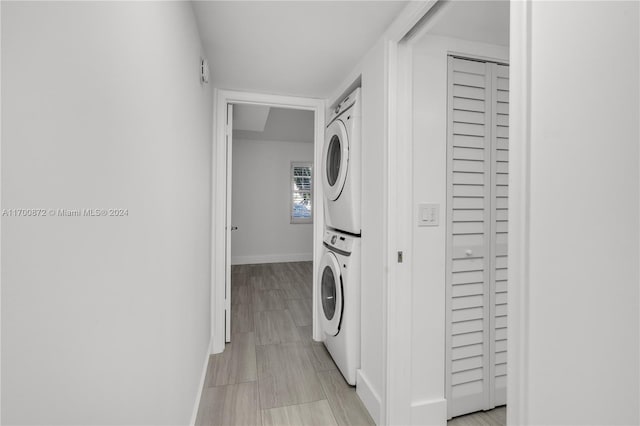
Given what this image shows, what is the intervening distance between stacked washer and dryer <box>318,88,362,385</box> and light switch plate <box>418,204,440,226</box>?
48 centimetres

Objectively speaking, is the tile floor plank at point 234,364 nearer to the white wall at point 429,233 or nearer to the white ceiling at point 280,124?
the white wall at point 429,233

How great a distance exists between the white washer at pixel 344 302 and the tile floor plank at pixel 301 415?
0.30m

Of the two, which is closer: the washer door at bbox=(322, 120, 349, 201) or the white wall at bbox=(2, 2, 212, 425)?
the white wall at bbox=(2, 2, 212, 425)

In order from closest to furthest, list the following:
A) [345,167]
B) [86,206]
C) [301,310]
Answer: [86,206], [345,167], [301,310]

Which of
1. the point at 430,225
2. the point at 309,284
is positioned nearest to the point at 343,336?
the point at 430,225

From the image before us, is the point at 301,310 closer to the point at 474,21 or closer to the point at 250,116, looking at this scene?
the point at 250,116

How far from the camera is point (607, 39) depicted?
2.10ft

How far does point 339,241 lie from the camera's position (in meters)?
2.26

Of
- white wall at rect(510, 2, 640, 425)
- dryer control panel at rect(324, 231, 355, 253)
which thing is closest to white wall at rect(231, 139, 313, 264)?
dryer control panel at rect(324, 231, 355, 253)

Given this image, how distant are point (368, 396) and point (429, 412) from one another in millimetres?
353

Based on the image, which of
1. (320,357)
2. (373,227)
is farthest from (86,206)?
(320,357)

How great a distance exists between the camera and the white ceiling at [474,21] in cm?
140

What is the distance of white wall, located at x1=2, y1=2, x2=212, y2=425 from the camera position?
0.48m

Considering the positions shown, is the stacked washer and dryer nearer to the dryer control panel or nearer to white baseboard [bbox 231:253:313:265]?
the dryer control panel
